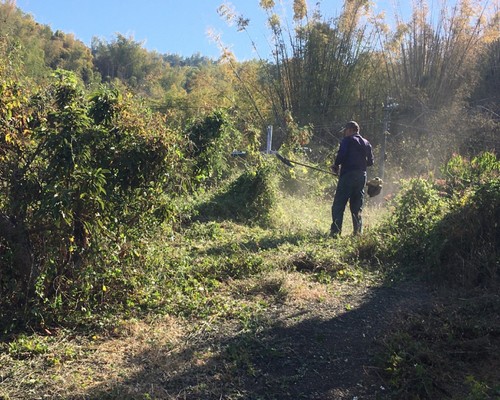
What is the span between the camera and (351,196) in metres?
7.23

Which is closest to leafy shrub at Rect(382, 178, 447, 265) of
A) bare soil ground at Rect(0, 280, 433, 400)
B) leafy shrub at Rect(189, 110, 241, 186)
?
bare soil ground at Rect(0, 280, 433, 400)

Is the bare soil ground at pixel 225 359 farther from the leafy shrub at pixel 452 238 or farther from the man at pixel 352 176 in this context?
the man at pixel 352 176

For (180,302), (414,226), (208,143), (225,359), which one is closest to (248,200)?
(208,143)

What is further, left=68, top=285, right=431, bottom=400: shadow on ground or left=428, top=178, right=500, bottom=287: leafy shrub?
left=428, top=178, right=500, bottom=287: leafy shrub

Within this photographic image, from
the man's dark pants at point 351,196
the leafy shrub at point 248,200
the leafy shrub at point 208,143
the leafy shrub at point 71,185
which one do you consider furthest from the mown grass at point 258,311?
the leafy shrub at point 248,200

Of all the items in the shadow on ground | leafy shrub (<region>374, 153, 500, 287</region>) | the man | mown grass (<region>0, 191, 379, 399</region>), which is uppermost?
the man

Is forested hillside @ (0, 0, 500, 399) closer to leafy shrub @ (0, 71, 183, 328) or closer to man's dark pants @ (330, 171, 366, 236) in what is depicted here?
leafy shrub @ (0, 71, 183, 328)

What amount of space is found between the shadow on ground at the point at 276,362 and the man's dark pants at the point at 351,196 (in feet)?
9.65

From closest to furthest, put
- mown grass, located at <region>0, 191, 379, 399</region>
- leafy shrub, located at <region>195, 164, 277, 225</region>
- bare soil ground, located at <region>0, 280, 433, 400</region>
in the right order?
bare soil ground, located at <region>0, 280, 433, 400</region>
mown grass, located at <region>0, 191, 379, 399</region>
leafy shrub, located at <region>195, 164, 277, 225</region>

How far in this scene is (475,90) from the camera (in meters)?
24.5

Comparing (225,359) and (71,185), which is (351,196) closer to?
(225,359)

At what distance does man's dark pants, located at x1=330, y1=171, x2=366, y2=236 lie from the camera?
7.11 m

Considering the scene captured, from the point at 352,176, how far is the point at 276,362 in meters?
4.16

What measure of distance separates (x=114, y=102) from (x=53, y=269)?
4.65ft
